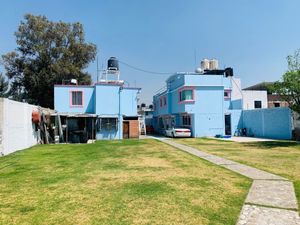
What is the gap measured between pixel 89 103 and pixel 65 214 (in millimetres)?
23436

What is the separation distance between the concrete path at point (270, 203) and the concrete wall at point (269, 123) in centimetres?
1707

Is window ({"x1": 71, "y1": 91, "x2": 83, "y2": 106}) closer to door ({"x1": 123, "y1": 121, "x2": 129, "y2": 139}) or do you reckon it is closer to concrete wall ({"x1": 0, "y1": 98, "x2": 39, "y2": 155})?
door ({"x1": 123, "y1": 121, "x2": 129, "y2": 139})

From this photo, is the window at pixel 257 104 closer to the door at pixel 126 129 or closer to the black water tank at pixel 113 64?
the door at pixel 126 129

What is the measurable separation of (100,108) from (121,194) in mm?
21204

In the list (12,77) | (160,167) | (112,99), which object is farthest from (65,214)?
(12,77)

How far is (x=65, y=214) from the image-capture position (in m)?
Result: 5.18

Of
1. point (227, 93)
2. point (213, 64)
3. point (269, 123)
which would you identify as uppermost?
point (213, 64)

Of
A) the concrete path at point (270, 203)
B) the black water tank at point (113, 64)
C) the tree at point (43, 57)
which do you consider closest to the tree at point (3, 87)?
the tree at point (43, 57)

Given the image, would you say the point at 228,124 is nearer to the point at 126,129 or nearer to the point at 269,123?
the point at 269,123

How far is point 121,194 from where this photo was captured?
6.53 metres

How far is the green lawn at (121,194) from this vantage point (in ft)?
16.5

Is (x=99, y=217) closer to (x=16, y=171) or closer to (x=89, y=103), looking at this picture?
(x=16, y=171)

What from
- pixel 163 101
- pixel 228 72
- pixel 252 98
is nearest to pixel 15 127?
pixel 163 101

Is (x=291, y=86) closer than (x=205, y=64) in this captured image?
Yes
